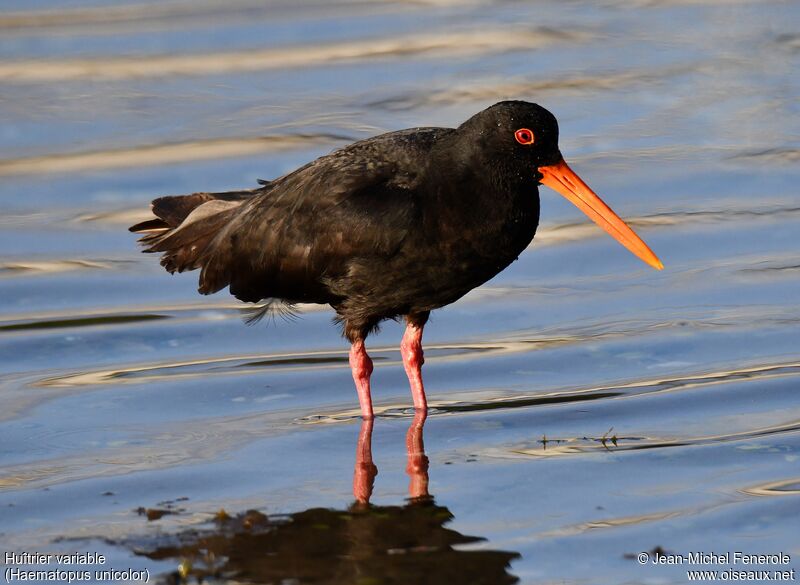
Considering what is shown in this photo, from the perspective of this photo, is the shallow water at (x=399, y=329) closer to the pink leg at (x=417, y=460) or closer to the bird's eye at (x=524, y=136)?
the pink leg at (x=417, y=460)

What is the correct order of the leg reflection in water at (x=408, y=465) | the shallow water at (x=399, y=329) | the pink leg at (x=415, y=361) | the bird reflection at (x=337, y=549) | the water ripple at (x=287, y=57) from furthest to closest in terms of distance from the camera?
the water ripple at (x=287, y=57)
the pink leg at (x=415, y=361)
the leg reflection in water at (x=408, y=465)
the shallow water at (x=399, y=329)
the bird reflection at (x=337, y=549)

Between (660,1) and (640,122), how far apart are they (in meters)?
4.40

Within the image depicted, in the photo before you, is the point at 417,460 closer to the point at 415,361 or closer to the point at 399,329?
the point at 415,361

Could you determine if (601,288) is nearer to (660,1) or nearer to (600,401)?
(600,401)

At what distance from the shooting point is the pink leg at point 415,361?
344 inches

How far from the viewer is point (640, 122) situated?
46.3ft

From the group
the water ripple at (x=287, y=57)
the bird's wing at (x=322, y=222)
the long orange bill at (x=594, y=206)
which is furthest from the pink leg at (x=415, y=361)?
the water ripple at (x=287, y=57)

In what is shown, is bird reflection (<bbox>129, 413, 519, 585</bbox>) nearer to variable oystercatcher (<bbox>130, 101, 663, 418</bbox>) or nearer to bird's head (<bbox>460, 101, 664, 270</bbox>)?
variable oystercatcher (<bbox>130, 101, 663, 418</bbox>)

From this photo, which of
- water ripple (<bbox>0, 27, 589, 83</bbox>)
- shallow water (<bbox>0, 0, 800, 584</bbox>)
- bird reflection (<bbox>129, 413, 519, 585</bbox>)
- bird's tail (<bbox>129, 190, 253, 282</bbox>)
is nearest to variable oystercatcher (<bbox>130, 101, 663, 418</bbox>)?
bird's tail (<bbox>129, 190, 253, 282</bbox>)

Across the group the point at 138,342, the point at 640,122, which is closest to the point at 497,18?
the point at 640,122

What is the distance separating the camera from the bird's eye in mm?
8367

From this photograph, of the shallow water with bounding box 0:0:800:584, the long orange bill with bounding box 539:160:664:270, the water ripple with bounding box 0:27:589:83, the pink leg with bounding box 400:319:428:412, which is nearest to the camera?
the shallow water with bounding box 0:0:800:584

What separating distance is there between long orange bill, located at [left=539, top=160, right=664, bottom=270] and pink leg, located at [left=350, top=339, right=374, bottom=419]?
4.73 ft

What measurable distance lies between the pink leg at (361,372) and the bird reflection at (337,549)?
4.11 ft
